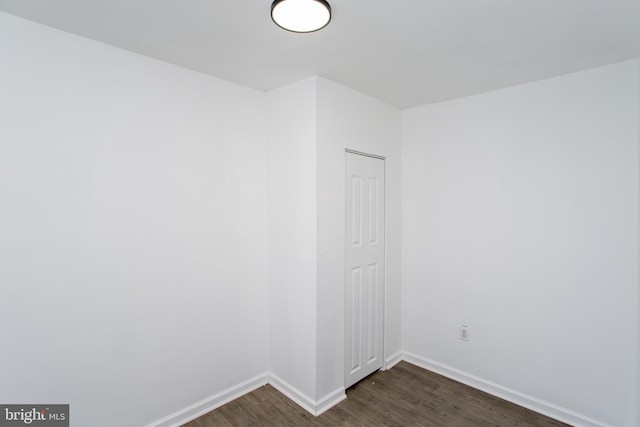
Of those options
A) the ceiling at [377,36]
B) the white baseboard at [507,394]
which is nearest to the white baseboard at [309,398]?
the white baseboard at [507,394]

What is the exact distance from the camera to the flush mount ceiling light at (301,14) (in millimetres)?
1395

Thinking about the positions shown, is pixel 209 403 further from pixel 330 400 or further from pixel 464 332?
pixel 464 332

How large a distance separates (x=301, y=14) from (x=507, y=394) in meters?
3.08

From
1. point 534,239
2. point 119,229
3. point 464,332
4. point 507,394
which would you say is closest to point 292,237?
point 119,229

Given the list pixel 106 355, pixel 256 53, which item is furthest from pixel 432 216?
pixel 106 355

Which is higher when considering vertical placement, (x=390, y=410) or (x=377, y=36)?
(x=377, y=36)

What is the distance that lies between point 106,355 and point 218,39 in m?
2.02

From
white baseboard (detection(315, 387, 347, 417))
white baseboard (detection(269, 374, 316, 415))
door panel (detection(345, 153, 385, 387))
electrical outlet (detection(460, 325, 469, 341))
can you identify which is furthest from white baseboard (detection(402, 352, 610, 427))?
white baseboard (detection(269, 374, 316, 415))

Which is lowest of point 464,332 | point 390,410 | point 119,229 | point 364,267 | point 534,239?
point 390,410

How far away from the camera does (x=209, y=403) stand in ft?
7.64

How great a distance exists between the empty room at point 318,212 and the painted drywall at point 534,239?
0.02 meters

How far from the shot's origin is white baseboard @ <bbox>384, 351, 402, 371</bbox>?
9.69 feet

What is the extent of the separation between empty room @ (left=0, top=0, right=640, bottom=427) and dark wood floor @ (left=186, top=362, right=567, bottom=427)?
2cm

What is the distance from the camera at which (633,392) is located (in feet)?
6.63
